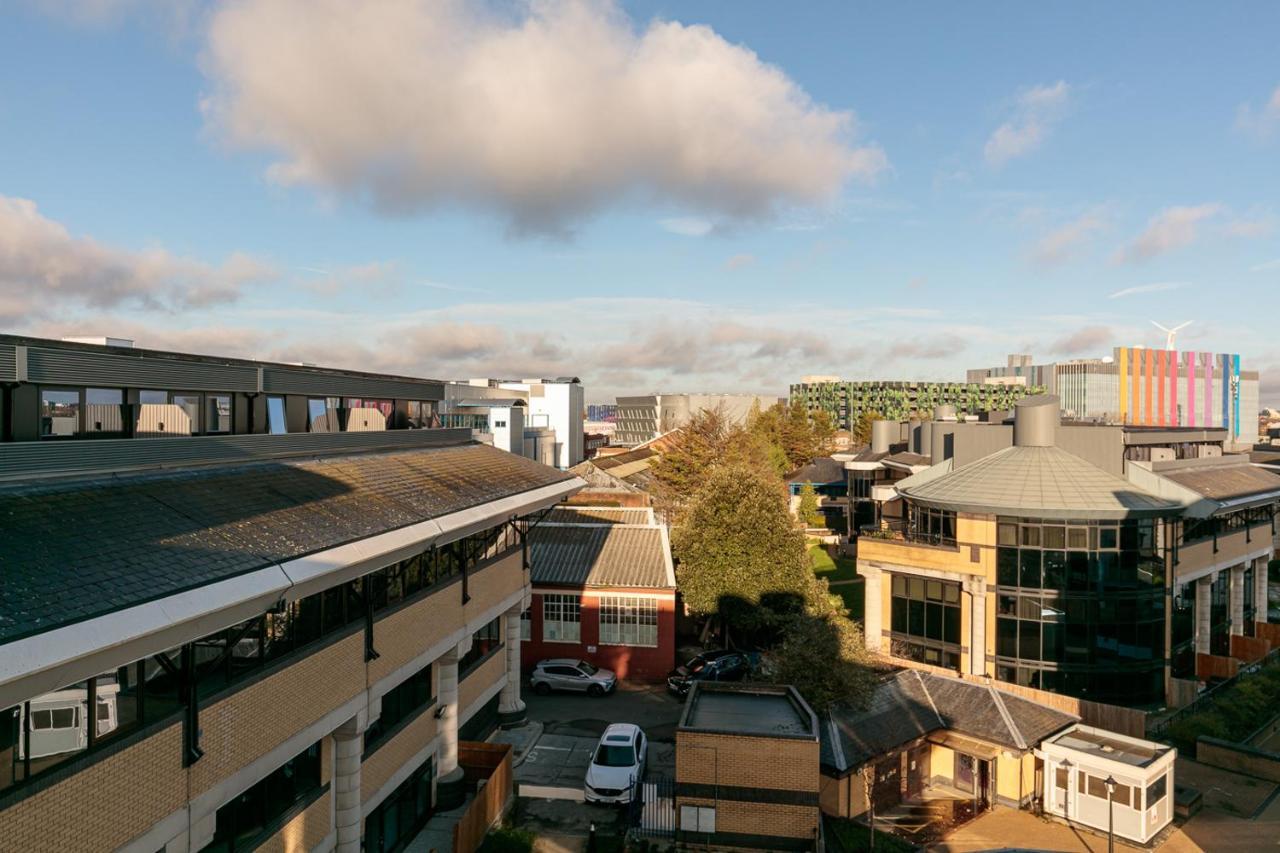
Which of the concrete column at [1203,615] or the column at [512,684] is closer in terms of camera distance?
the column at [512,684]

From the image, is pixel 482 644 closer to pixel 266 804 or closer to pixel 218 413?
pixel 218 413

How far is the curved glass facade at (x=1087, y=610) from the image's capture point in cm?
3312

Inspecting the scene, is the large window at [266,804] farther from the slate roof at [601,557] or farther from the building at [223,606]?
the slate roof at [601,557]

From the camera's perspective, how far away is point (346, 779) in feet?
61.9

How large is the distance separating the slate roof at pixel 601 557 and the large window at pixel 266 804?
21.4m

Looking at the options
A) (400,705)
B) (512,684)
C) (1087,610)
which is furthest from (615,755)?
(1087,610)

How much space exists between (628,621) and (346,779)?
21087 millimetres

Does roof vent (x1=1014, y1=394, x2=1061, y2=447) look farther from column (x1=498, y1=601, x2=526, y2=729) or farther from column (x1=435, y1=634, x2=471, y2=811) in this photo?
column (x1=435, y1=634, x2=471, y2=811)

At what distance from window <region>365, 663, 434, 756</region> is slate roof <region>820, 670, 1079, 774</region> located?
41.0 ft

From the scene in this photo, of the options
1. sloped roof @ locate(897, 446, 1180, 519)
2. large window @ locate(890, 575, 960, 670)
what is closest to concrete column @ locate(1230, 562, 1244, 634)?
sloped roof @ locate(897, 446, 1180, 519)

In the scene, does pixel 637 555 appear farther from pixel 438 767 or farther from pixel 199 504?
pixel 199 504

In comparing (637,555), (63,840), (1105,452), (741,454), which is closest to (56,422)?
(63,840)

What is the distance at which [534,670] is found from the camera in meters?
37.8

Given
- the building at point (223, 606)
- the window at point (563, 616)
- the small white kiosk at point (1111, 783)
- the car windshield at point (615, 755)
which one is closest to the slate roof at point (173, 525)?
the building at point (223, 606)
